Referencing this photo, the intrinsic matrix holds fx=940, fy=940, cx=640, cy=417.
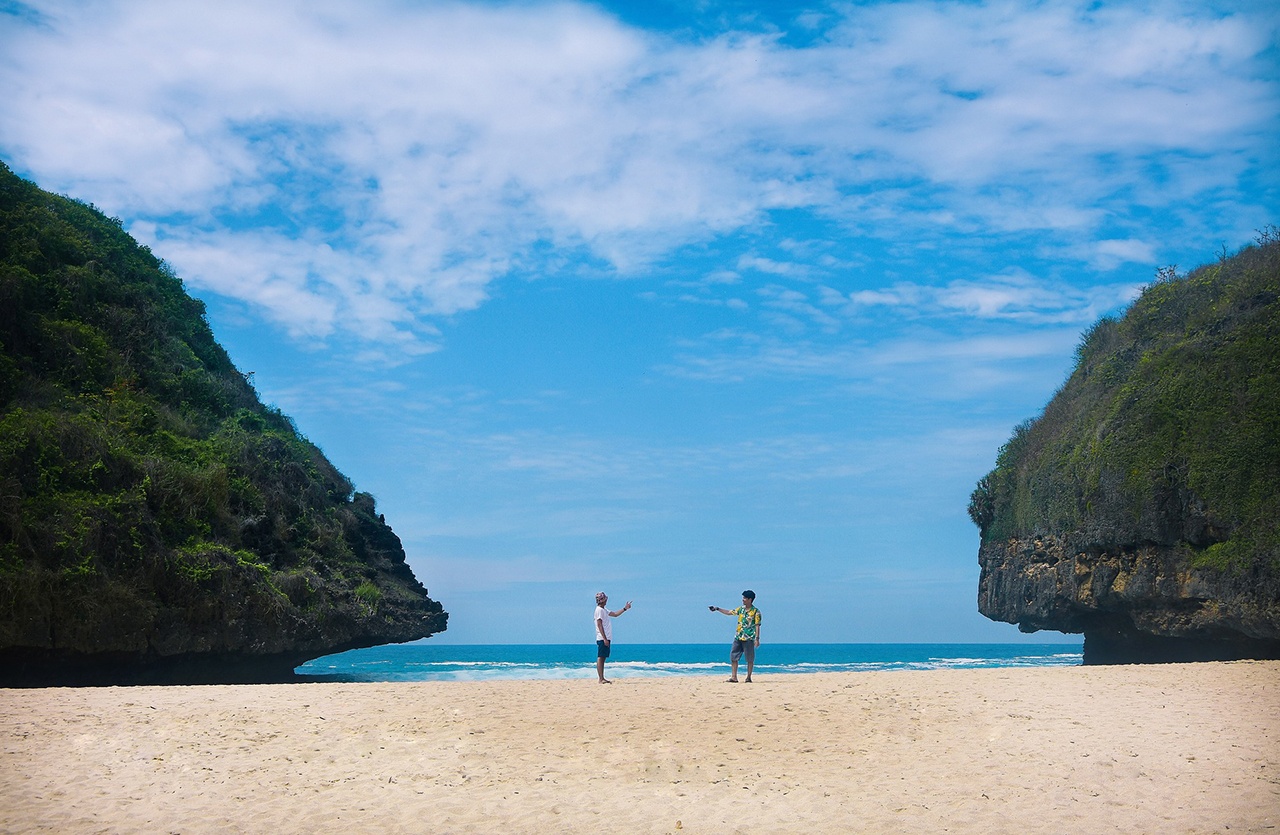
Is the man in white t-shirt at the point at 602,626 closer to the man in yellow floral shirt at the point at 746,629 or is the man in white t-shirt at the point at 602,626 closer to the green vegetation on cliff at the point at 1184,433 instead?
the man in yellow floral shirt at the point at 746,629

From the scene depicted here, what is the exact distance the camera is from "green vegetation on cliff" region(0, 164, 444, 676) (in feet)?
64.1

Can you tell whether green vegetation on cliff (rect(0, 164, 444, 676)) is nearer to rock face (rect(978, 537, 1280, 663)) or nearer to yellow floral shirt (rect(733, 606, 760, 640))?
yellow floral shirt (rect(733, 606, 760, 640))

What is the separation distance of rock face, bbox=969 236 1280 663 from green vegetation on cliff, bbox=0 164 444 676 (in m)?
19.8

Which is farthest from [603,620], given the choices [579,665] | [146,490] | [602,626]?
[579,665]

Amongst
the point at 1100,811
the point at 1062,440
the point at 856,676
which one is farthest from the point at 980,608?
the point at 1100,811

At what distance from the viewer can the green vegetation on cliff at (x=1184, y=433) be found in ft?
→ 70.1

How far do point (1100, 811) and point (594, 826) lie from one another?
5214 millimetres

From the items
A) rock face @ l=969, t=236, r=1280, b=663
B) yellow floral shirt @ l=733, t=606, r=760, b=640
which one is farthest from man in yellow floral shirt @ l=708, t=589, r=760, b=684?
rock face @ l=969, t=236, r=1280, b=663

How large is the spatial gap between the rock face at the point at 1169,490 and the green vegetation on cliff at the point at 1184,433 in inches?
1.3

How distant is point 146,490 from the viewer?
2167 cm

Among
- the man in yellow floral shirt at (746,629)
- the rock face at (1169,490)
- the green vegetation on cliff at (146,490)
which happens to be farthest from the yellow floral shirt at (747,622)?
the green vegetation on cliff at (146,490)

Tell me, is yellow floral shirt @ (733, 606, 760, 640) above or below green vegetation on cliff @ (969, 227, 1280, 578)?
below

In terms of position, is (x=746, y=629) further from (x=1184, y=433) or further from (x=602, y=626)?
(x=1184, y=433)

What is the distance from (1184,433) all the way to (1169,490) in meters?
1.44
